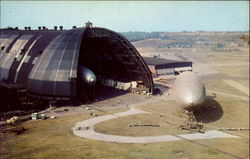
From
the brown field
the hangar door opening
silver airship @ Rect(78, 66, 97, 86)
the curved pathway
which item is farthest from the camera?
the hangar door opening

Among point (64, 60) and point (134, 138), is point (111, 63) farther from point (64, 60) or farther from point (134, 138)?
point (134, 138)

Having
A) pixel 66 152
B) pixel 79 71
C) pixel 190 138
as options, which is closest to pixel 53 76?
pixel 79 71

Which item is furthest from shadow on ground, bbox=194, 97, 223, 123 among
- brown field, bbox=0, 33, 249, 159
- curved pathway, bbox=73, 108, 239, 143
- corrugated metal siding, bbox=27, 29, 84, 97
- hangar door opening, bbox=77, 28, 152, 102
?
corrugated metal siding, bbox=27, 29, 84, 97

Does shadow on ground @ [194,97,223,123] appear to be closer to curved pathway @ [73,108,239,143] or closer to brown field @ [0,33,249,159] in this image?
brown field @ [0,33,249,159]

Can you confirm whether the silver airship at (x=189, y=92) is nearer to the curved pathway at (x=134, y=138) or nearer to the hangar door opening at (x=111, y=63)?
the curved pathway at (x=134, y=138)

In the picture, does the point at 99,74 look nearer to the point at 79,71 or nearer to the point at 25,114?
the point at 79,71

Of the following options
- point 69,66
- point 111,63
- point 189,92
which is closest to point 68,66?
point 69,66
